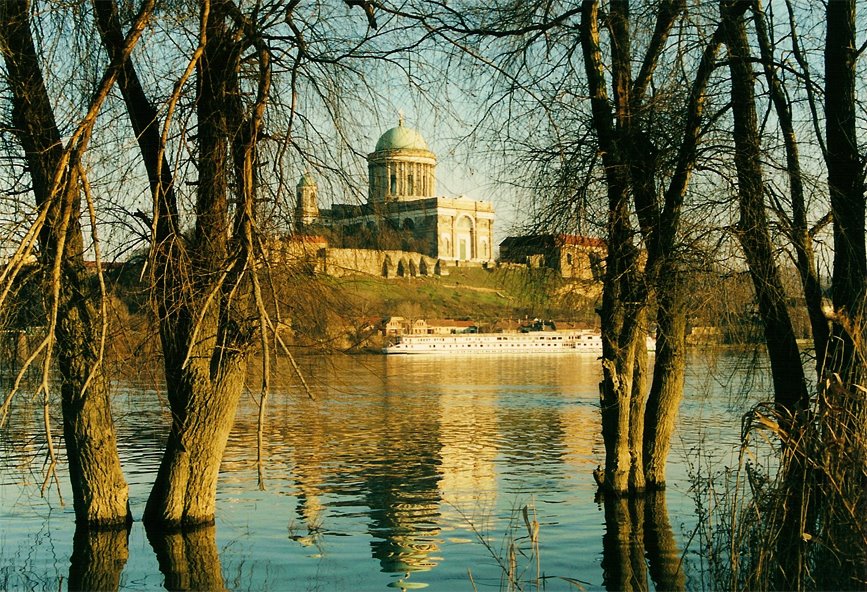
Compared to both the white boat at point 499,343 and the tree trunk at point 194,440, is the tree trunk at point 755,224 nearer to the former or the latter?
the tree trunk at point 194,440

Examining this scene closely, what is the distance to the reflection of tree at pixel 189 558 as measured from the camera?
28.0ft

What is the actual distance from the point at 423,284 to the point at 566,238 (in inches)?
4031

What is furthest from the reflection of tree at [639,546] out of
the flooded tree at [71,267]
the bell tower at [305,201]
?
the flooded tree at [71,267]

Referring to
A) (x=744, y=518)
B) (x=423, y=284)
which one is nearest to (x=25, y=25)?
(x=744, y=518)

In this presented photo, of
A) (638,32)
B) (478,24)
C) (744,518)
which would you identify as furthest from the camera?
(638,32)

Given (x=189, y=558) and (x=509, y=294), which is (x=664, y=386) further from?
(x=189, y=558)

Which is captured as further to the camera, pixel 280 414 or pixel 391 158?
pixel 280 414

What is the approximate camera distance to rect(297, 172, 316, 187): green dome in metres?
8.19

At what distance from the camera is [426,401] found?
107 ft

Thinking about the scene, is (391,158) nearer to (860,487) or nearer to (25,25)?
(25,25)

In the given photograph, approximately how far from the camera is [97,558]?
906 cm

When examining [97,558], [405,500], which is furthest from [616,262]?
[97,558]

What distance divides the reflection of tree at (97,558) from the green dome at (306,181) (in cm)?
344

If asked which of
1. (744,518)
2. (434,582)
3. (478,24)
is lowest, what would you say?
(434,582)
